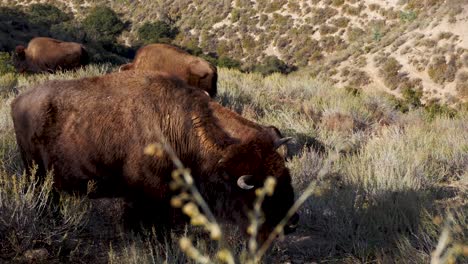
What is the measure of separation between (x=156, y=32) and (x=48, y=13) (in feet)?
42.6

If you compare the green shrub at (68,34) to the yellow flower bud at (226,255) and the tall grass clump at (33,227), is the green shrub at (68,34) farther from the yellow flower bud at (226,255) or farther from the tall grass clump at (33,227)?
the yellow flower bud at (226,255)

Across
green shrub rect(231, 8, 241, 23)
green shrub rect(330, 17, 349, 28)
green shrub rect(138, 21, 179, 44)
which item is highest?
green shrub rect(330, 17, 349, 28)

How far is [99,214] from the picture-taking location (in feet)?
18.1

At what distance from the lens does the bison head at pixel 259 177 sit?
4.24m

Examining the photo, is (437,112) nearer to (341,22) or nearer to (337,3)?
(341,22)

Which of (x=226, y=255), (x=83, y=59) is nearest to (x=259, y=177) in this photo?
(x=226, y=255)

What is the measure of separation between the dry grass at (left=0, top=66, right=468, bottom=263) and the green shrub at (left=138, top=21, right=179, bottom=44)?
4068cm

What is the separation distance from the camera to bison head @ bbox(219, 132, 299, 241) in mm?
4242

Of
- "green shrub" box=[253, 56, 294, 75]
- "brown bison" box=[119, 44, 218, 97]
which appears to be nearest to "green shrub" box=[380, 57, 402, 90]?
"green shrub" box=[253, 56, 294, 75]

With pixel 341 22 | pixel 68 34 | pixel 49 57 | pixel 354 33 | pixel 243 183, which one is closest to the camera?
pixel 243 183

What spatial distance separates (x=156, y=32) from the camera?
5062cm

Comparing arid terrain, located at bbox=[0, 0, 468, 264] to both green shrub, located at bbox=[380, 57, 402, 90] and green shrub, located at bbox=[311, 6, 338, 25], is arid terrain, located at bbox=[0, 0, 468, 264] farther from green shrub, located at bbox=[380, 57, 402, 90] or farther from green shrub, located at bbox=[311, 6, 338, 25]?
green shrub, located at bbox=[311, 6, 338, 25]

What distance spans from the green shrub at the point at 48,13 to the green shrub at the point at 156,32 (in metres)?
8.81

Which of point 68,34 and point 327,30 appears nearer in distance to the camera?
point 68,34
